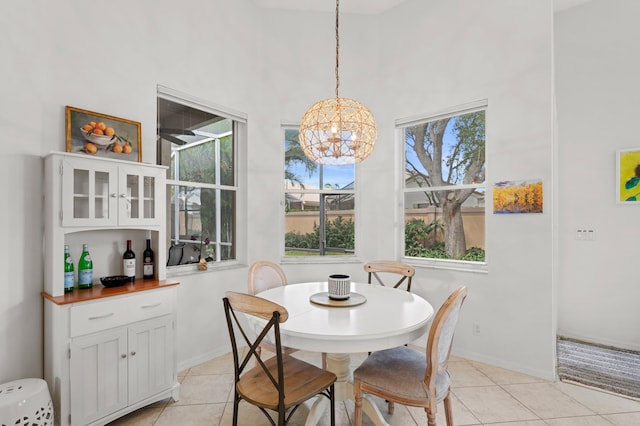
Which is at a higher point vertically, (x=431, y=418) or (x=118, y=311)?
(x=118, y=311)

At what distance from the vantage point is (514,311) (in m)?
2.82

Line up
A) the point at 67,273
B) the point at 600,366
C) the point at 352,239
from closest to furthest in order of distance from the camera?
the point at 67,273 < the point at 600,366 < the point at 352,239

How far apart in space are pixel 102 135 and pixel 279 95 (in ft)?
5.96

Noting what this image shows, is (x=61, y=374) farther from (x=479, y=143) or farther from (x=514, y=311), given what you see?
(x=479, y=143)

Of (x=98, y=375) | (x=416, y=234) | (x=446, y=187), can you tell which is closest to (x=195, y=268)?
(x=98, y=375)

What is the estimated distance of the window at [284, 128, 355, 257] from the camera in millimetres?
3664

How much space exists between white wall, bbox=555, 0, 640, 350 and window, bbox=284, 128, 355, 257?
2278mm

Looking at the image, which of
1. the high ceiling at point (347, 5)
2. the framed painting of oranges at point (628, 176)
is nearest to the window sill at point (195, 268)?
the high ceiling at point (347, 5)

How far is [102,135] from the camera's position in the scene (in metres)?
2.23

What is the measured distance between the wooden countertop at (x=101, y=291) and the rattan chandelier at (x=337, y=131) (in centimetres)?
142

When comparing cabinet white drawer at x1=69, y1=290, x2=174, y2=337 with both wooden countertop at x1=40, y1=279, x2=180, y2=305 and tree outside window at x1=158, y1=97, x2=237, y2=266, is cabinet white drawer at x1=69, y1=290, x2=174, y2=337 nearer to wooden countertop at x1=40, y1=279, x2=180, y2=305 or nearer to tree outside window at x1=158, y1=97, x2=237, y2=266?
wooden countertop at x1=40, y1=279, x2=180, y2=305

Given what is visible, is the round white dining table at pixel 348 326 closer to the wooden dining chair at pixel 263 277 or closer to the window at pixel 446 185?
the wooden dining chair at pixel 263 277

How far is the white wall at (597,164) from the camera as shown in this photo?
3160mm

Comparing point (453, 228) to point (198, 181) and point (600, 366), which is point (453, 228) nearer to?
point (600, 366)
